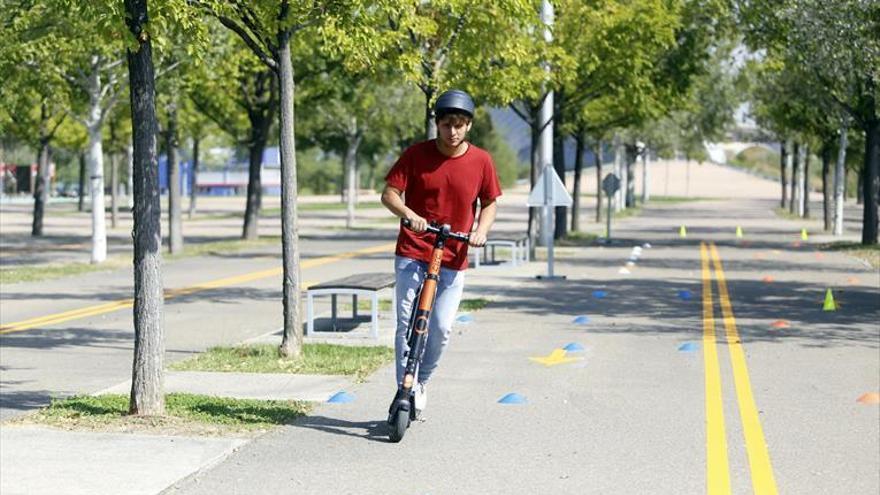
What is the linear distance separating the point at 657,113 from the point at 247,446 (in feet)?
98.4

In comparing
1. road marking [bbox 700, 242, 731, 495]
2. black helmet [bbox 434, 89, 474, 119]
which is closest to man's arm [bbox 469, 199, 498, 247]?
black helmet [bbox 434, 89, 474, 119]

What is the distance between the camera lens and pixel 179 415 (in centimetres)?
977

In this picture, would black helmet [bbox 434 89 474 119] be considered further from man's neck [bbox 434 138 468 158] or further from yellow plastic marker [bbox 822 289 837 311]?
yellow plastic marker [bbox 822 289 837 311]

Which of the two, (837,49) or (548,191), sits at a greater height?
(837,49)

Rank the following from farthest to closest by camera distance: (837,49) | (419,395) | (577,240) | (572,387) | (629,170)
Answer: (629,170) → (577,240) → (837,49) → (572,387) → (419,395)

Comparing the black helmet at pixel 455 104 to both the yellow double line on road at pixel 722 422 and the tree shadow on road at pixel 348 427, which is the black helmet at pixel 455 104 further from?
the yellow double line on road at pixel 722 422

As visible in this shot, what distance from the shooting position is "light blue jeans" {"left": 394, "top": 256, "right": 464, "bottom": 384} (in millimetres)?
9055

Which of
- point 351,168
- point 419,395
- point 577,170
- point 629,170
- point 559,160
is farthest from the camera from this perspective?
point 629,170

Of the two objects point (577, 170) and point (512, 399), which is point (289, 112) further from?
point (577, 170)

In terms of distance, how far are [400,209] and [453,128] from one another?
57cm

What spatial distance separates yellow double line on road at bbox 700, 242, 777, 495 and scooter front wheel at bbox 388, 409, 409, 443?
1775mm

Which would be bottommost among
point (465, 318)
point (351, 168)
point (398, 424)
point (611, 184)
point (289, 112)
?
point (465, 318)

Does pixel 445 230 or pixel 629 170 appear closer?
pixel 445 230

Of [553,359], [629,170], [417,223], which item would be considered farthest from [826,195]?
[417,223]
